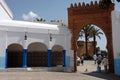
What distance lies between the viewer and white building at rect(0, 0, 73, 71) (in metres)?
22.7

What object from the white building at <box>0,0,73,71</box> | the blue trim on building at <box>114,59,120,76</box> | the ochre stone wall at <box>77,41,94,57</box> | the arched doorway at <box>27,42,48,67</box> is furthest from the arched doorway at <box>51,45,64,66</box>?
the ochre stone wall at <box>77,41,94,57</box>

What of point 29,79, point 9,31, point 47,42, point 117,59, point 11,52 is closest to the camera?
point 29,79

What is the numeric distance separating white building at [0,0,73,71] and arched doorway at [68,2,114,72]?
0.94 m

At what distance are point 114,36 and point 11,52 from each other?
12024mm

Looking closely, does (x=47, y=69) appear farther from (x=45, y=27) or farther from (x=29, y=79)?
(x=29, y=79)

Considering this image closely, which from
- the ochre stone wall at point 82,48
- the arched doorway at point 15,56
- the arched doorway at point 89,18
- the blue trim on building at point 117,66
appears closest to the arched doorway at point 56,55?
the arched doorway at point 89,18

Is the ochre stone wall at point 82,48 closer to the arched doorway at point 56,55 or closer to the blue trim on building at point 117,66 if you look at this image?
the arched doorway at point 56,55

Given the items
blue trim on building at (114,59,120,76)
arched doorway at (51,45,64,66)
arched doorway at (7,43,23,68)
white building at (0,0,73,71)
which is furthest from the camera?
arched doorway at (51,45,64,66)

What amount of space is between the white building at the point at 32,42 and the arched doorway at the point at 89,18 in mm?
936

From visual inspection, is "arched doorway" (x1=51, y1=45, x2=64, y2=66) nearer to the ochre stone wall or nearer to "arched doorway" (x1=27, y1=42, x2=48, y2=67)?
"arched doorway" (x1=27, y1=42, x2=48, y2=67)

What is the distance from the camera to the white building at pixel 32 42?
22.7m

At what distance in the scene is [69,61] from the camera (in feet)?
81.5

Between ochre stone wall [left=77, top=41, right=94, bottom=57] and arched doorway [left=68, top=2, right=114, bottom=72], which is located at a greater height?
arched doorway [left=68, top=2, right=114, bottom=72]

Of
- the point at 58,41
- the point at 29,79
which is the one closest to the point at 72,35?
the point at 58,41
